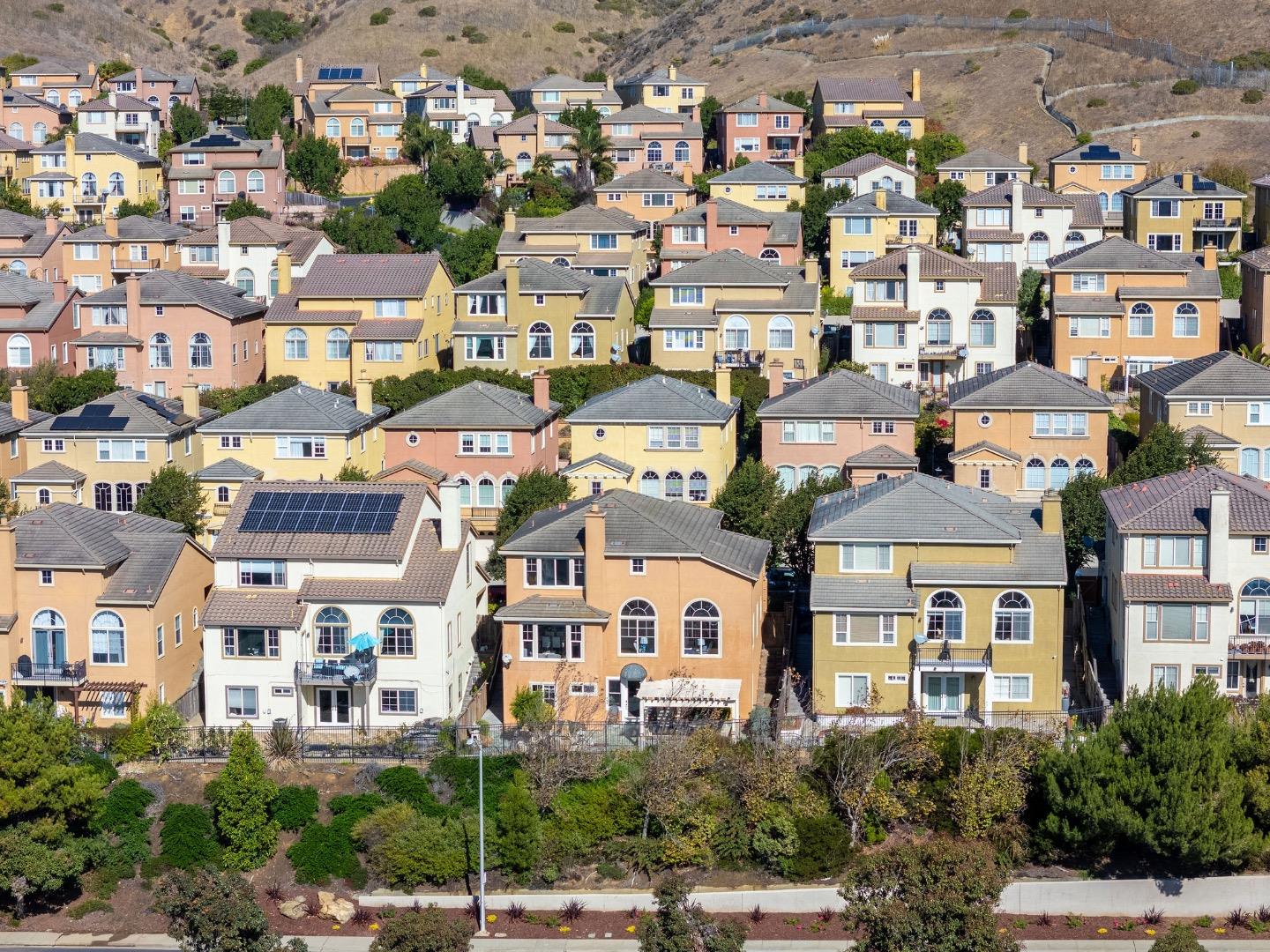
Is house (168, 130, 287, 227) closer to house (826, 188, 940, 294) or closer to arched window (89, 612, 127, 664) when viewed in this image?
house (826, 188, 940, 294)

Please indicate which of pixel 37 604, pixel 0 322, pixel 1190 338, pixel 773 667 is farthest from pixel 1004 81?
pixel 37 604

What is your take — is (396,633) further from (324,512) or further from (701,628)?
(701,628)

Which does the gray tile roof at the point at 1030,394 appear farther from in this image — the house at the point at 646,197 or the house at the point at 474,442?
the house at the point at 646,197

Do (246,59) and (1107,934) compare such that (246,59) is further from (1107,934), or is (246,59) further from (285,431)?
(1107,934)

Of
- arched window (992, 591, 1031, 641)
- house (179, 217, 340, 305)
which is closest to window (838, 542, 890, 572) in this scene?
arched window (992, 591, 1031, 641)

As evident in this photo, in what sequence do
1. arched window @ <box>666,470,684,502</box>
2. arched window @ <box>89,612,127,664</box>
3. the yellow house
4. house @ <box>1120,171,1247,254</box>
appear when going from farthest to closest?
house @ <box>1120,171,1247,254</box> < the yellow house < arched window @ <box>666,470,684,502</box> < arched window @ <box>89,612,127,664</box>
